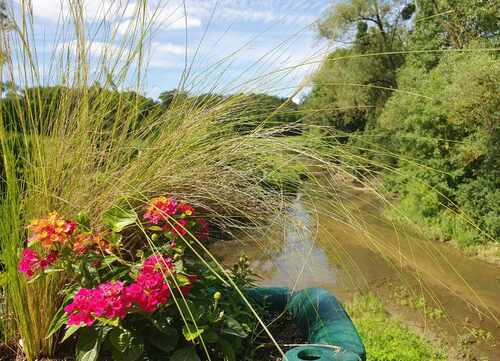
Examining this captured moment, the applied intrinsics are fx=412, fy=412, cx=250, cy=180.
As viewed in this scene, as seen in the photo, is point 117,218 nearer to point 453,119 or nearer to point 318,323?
point 318,323

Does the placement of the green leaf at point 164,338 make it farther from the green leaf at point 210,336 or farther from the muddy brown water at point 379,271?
the muddy brown water at point 379,271

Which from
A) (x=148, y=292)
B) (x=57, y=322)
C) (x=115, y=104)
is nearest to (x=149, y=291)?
(x=148, y=292)

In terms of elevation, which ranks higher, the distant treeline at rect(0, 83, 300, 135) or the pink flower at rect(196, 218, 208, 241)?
the distant treeline at rect(0, 83, 300, 135)

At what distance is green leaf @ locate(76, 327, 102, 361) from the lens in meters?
0.97

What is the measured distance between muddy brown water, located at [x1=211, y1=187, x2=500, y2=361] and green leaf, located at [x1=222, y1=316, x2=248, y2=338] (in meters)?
0.22

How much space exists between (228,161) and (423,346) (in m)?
2.21

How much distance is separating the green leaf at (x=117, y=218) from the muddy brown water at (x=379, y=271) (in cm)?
33

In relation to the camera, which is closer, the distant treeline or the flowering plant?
the flowering plant

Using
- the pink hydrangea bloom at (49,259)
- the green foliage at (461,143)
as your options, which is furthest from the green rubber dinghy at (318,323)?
the green foliage at (461,143)

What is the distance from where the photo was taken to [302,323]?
1.37m

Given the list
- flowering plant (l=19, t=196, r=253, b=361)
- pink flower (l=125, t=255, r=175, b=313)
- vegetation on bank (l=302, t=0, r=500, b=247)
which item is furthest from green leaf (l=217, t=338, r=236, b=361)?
vegetation on bank (l=302, t=0, r=500, b=247)

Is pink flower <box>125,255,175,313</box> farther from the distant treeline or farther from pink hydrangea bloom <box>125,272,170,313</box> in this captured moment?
the distant treeline

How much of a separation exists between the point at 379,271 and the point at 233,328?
4.04 m

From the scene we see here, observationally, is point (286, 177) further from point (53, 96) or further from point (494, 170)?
point (494, 170)
